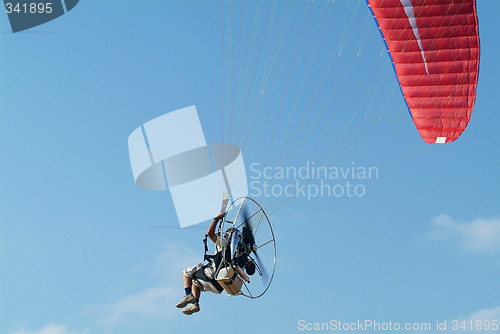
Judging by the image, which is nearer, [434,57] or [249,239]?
[249,239]

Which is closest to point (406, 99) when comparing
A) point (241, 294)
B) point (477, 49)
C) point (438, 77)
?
point (438, 77)

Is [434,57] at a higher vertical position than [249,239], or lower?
higher

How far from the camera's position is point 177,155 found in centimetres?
1873

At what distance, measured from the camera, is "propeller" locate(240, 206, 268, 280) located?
12117 millimetres

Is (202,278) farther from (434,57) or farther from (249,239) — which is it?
(434,57)

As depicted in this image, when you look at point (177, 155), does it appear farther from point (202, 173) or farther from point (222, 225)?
point (222, 225)

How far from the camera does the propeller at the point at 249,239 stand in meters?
12.1

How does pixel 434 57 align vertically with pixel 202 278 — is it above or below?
above

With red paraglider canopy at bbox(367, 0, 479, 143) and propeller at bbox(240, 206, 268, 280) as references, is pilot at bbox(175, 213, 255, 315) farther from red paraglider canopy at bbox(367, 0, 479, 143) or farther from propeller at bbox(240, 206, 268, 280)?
red paraglider canopy at bbox(367, 0, 479, 143)

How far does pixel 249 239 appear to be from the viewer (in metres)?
12.2

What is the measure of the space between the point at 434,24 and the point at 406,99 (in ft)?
4.99

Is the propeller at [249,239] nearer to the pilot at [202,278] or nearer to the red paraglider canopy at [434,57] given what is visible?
the pilot at [202,278]

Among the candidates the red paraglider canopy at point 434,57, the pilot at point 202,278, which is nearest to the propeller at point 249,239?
the pilot at point 202,278

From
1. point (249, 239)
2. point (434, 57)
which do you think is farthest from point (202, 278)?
point (434, 57)
